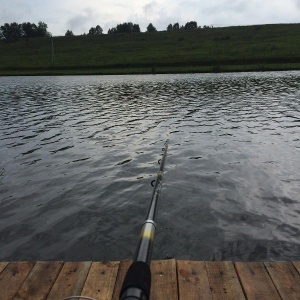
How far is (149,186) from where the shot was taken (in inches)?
456

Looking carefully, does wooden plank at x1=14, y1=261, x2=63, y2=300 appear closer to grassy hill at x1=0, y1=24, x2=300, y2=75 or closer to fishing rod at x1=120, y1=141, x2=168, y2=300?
fishing rod at x1=120, y1=141, x2=168, y2=300

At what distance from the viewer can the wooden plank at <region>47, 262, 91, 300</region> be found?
507 centimetres

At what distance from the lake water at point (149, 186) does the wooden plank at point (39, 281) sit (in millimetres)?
1538

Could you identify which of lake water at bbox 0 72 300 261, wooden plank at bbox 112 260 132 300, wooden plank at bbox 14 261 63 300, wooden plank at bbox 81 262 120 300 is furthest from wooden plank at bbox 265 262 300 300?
wooden plank at bbox 14 261 63 300

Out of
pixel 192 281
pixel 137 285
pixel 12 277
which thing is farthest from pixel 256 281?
pixel 12 277

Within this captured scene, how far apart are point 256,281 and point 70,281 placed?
124 inches

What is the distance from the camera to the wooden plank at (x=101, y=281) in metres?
5.04

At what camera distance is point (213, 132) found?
1945 cm

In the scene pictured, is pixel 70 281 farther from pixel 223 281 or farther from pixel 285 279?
pixel 285 279

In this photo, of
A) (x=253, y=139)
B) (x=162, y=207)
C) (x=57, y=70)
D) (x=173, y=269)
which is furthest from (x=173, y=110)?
(x=57, y=70)

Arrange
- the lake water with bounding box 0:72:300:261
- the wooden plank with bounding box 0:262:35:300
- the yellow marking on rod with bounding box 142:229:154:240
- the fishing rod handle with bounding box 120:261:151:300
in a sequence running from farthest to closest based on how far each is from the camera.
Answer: the lake water with bounding box 0:72:300:261, the wooden plank with bounding box 0:262:35:300, the yellow marking on rod with bounding box 142:229:154:240, the fishing rod handle with bounding box 120:261:151:300

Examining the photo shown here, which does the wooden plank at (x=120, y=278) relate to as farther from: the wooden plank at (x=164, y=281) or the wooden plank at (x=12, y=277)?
the wooden plank at (x=12, y=277)

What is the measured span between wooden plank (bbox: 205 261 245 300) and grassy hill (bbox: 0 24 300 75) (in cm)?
7302

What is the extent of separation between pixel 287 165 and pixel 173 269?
31.0ft
